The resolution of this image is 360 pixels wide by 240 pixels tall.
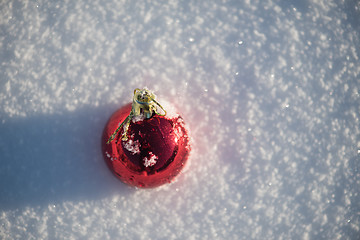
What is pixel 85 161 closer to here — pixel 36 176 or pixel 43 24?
pixel 36 176

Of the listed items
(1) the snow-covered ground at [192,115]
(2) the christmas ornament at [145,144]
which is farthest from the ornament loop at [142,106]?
(1) the snow-covered ground at [192,115]

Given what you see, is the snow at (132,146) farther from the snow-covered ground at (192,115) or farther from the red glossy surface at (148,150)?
the snow-covered ground at (192,115)

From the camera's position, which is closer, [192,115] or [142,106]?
[142,106]

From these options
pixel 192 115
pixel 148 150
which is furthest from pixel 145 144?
pixel 192 115

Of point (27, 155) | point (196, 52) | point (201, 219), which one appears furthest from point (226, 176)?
point (27, 155)

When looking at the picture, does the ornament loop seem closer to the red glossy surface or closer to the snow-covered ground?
the red glossy surface

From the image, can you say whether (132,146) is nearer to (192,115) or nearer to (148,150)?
(148,150)
